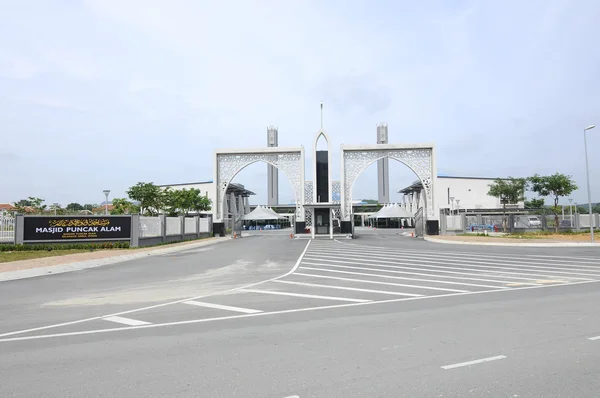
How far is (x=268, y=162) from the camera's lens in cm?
3959

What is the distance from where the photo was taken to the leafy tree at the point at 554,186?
35500 mm

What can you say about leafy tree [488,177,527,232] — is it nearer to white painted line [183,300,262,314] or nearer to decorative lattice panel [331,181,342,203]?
decorative lattice panel [331,181,342,203]

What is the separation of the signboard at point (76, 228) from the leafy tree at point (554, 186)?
3184 cm

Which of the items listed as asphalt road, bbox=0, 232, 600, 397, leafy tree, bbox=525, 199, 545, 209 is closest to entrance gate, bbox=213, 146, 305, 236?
asphalt road, bbox=0, 232, 600, 397

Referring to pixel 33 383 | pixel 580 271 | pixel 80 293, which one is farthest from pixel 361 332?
pixel 580 271

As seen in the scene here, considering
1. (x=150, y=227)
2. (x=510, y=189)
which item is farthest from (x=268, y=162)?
Answer: (x=510, y=189)

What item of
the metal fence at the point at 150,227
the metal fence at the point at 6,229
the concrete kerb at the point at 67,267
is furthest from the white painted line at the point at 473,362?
the metal fence at the point at 6,229

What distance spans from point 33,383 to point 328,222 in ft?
113

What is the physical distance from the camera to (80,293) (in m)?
9.95

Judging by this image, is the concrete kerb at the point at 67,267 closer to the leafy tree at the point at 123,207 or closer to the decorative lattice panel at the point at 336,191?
the decorative lattice panel at the point at 336,191

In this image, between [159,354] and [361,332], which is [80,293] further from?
[361,332]

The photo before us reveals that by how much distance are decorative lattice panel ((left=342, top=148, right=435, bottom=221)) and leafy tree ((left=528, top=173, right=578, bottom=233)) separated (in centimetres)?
855

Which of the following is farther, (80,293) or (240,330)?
(80,293)

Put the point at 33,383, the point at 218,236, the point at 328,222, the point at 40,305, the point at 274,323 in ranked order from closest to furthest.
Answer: the point at 33,383 < the point at 274,323 < the point at 40,305 < the point at 328,222 < the point at 218,236
